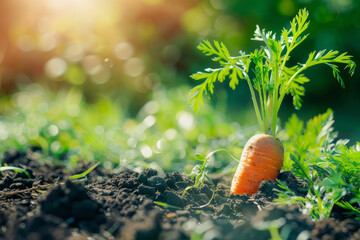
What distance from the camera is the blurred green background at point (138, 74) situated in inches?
140

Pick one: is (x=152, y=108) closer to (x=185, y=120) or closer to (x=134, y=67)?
(x=185, y=120)

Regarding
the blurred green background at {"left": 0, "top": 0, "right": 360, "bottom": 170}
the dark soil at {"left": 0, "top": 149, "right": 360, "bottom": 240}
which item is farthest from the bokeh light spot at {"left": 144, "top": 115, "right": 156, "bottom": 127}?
the dark soil at {"left": 0, "top": 149, "right": 360, "bottom": 240}

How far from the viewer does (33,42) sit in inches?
219

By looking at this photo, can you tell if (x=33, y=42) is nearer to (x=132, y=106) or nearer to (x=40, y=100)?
(x=40, y=100)

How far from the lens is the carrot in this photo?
6.85 feet

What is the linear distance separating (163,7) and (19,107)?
237cm

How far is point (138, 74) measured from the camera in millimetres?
5332

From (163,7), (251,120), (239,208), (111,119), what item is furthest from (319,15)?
(239,208)

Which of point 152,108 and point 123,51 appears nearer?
point 152,108

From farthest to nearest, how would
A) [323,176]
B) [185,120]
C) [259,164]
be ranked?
[185,120] < [259,164] < [323,176]

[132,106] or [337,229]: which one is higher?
[132,106]

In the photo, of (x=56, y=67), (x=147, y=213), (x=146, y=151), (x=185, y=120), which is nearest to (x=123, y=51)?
(x=56, y=67)

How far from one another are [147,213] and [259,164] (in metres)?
0.82

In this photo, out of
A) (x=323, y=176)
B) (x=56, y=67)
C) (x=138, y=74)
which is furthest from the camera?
(x=56, y=67)
